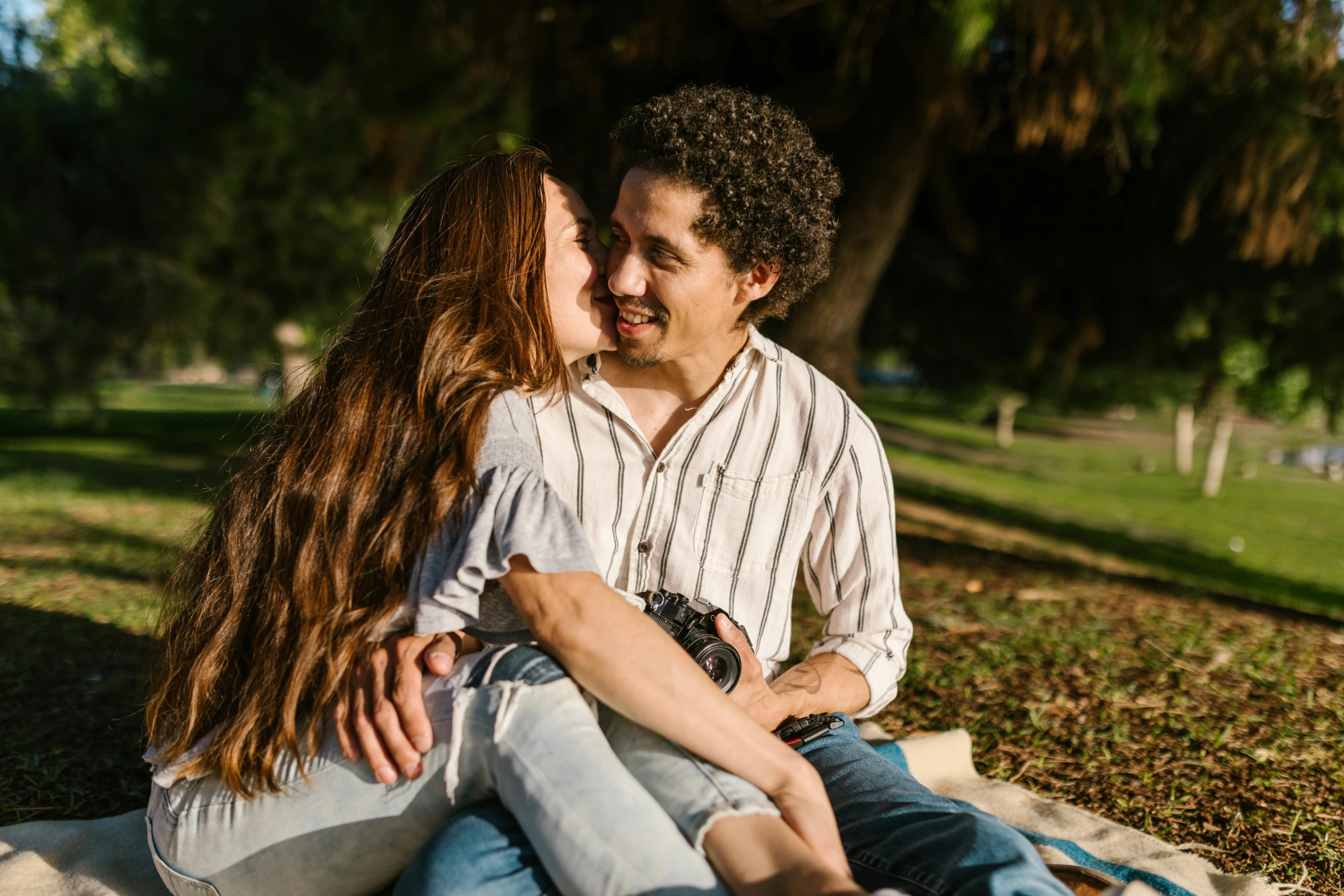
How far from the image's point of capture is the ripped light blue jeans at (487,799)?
57.1 inches

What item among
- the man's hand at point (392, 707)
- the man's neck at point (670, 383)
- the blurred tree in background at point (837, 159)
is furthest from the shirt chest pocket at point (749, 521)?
the blurred tree in background at point (837, 159)

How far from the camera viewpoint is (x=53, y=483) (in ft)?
28.2

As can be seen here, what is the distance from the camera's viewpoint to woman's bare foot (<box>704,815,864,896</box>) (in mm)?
1406

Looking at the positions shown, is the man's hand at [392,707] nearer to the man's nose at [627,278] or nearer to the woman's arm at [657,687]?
the woman's arm at [657,687]

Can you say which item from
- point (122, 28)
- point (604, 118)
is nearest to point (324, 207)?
point (122, 28)

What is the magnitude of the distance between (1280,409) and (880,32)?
18.4 meters

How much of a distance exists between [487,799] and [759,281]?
1466 millimetres

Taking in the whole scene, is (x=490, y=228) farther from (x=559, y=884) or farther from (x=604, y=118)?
(x=604, y=118)

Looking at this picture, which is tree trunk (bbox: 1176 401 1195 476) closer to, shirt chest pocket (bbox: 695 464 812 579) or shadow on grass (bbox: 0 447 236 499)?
shadow on grass (bbox: 0 447 236 499)

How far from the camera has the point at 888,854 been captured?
172 centimetres

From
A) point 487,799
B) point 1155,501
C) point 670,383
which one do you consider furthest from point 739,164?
point 1155,501

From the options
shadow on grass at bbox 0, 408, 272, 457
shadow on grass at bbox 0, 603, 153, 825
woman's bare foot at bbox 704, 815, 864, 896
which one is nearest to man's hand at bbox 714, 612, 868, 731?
woman's bare foot at bbox 704, 815, 864, 896

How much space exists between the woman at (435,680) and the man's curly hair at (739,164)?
2.10 feet

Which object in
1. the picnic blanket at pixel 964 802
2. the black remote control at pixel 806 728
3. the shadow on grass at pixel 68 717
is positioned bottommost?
the shadow on grass at pixel 68 717
